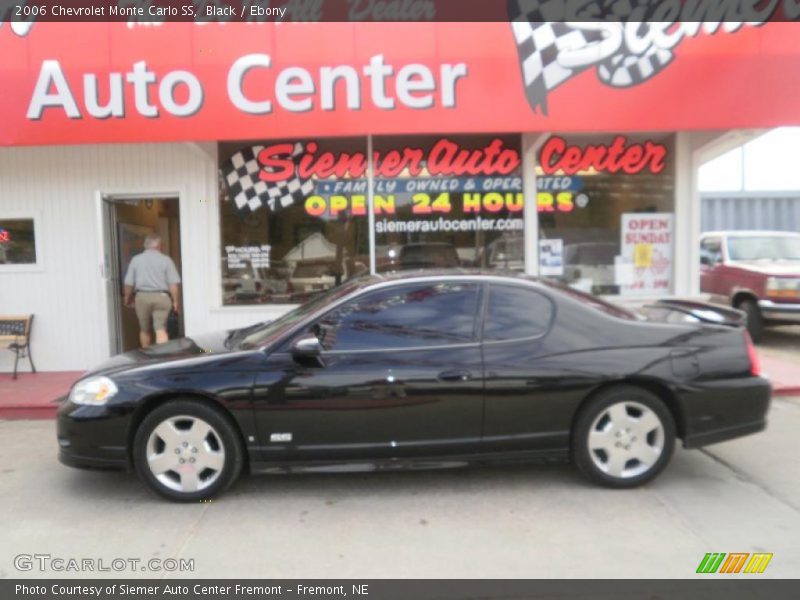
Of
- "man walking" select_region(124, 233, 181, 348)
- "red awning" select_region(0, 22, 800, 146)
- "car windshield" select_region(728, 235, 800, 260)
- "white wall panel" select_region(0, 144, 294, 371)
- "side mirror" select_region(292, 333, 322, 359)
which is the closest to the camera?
"side mirror" select_region(292, 333, 322, 359)

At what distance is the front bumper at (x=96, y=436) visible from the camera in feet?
Answer: 12.5

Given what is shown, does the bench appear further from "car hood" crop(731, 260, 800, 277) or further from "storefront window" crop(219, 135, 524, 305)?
"car hood" crop(731, 260, 800, 277)

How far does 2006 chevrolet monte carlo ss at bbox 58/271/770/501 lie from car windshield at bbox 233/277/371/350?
0.14 feet

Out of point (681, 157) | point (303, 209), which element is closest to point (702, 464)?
point (681, 157)

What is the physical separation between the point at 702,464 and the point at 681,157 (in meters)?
4.81

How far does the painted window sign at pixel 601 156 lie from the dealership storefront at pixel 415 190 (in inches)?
0.7

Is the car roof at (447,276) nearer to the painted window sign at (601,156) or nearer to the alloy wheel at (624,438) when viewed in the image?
the alloy wheel at (624,438)

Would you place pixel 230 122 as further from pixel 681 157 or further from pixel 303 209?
pixel 681 157

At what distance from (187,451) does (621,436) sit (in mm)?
2878

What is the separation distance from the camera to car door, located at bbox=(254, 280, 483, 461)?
382 cm

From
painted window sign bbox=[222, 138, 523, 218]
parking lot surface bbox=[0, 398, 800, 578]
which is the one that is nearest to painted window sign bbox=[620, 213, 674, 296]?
painted window sign bbox=[222, 138, 523, 218]
